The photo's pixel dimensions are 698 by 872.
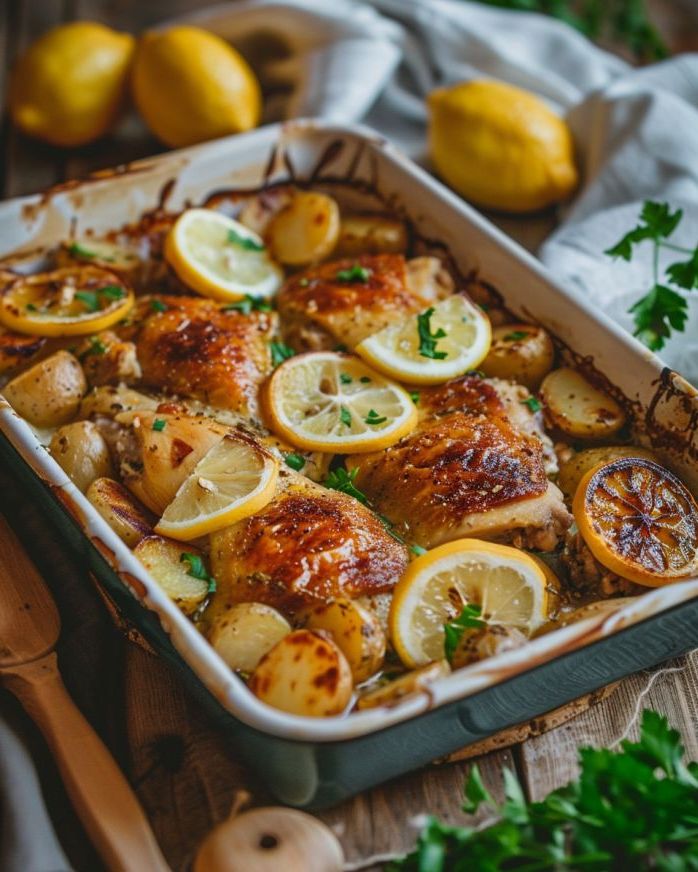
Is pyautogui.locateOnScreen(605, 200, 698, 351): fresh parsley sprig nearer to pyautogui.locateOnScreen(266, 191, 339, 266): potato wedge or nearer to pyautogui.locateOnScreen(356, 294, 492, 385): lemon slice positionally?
pyautogui.locateOnScreen(356, 294, 492, 385): lemon slice

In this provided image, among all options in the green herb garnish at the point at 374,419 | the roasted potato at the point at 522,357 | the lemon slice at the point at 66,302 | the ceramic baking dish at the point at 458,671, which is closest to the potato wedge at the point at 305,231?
the ceramic baking dish at the point at 458,671

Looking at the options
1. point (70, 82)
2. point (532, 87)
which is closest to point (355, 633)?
point (70, 82)

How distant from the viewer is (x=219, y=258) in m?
3.25

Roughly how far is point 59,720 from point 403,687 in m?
0.76

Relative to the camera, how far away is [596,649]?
212cm

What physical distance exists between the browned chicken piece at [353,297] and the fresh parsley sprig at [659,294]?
20.9 inches

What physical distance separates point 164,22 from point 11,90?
0.94 meters

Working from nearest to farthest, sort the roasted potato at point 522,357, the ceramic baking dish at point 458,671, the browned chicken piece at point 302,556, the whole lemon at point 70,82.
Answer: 1. the ceramic baking dish at point 458,671
2. the browned chicken piece at point 302,556
3. the roasted potato at point 522,357
4. the whole lemon at point 70,82

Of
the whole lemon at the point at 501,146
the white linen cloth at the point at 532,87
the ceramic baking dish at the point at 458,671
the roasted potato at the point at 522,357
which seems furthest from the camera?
the whole lemon at the point at 501,146

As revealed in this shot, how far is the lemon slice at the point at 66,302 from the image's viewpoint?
2.96 m

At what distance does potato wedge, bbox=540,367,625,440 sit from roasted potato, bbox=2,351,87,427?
1219 millimetres

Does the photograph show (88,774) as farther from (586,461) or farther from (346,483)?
(586,461)

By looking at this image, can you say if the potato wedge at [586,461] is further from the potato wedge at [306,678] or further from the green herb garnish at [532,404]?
the potato wedge at [306,678]

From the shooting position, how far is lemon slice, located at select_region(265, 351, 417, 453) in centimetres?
265
